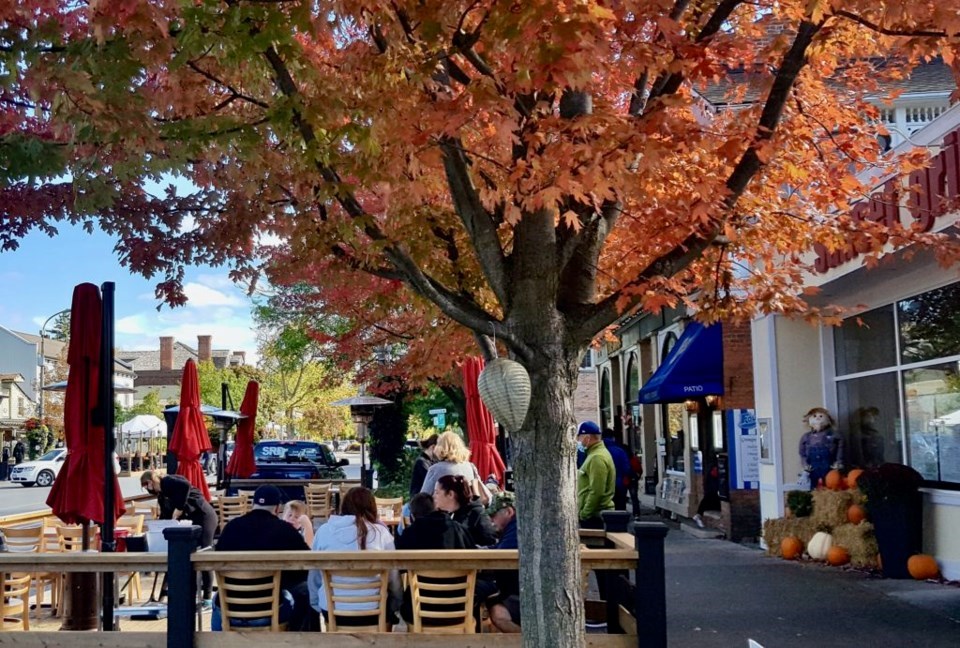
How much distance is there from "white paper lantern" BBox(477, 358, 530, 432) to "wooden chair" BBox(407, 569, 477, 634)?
189 cm

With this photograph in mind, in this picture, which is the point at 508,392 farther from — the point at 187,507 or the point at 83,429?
the point at 187,507

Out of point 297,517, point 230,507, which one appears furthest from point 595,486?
point 230,507

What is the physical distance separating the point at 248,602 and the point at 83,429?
248cm

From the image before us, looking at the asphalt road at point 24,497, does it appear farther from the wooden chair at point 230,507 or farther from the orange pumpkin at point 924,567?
the orange pumpkin at point 924,567

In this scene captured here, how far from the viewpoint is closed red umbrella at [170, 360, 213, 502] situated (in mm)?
12320

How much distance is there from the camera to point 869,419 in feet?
42.9

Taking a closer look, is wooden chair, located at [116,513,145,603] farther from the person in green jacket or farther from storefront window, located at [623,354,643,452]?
storefront window, located at [623,354,643,452]

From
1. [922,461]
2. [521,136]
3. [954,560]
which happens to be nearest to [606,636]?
[521,136]

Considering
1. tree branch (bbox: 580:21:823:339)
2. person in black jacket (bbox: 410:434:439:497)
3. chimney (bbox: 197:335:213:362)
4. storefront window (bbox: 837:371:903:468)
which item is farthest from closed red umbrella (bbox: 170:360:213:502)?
chimney (bbox: 197:335:213:362)

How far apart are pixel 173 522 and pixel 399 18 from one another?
6.30 m

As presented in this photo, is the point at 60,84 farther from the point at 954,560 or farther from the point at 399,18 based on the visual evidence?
the point at 954,560

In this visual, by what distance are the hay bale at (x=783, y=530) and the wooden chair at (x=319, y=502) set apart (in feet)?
22.7

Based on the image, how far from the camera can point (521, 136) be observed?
18.8 feet

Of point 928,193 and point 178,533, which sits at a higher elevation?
point 928,193
